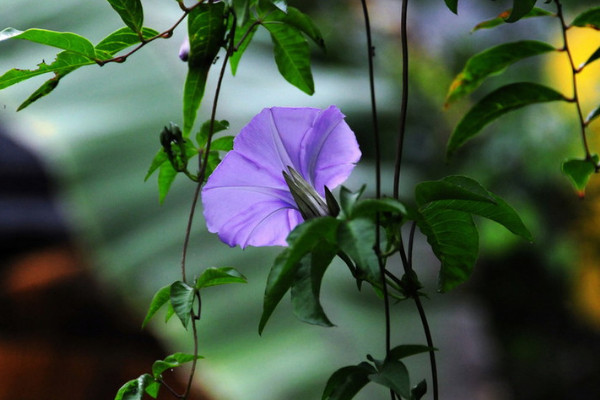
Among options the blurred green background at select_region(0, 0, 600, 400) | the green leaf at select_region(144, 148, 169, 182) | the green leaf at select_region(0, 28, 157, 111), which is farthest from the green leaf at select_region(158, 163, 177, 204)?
the blurred green background at select_region(0, 0, 600, 400)

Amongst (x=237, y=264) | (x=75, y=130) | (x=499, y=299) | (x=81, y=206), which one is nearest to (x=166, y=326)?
(x=237, y=264)

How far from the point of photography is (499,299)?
218 cm

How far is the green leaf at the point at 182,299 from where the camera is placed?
0.49 m

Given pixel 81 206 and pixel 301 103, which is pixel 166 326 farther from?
pixel 301 103

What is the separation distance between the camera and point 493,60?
635mm

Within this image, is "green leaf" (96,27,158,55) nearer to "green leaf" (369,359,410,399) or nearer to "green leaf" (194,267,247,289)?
"green leaf" (194,267,247,289)

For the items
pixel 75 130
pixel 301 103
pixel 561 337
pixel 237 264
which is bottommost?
pixel 561 337

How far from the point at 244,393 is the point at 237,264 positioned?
28 cm

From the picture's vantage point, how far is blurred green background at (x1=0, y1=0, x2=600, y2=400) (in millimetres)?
1353

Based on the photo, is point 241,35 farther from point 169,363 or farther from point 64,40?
point 169,363

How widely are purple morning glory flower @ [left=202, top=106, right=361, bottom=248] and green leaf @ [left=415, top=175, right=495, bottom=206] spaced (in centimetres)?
8

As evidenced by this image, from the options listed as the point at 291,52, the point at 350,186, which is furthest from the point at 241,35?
the point at 350,186

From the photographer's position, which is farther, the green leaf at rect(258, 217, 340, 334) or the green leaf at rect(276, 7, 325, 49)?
the green leaf at rect(276, 7, 325, 49)

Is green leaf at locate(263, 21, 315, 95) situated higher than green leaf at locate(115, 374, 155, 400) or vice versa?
green leaf at locate(263, 21, 315, 95)
